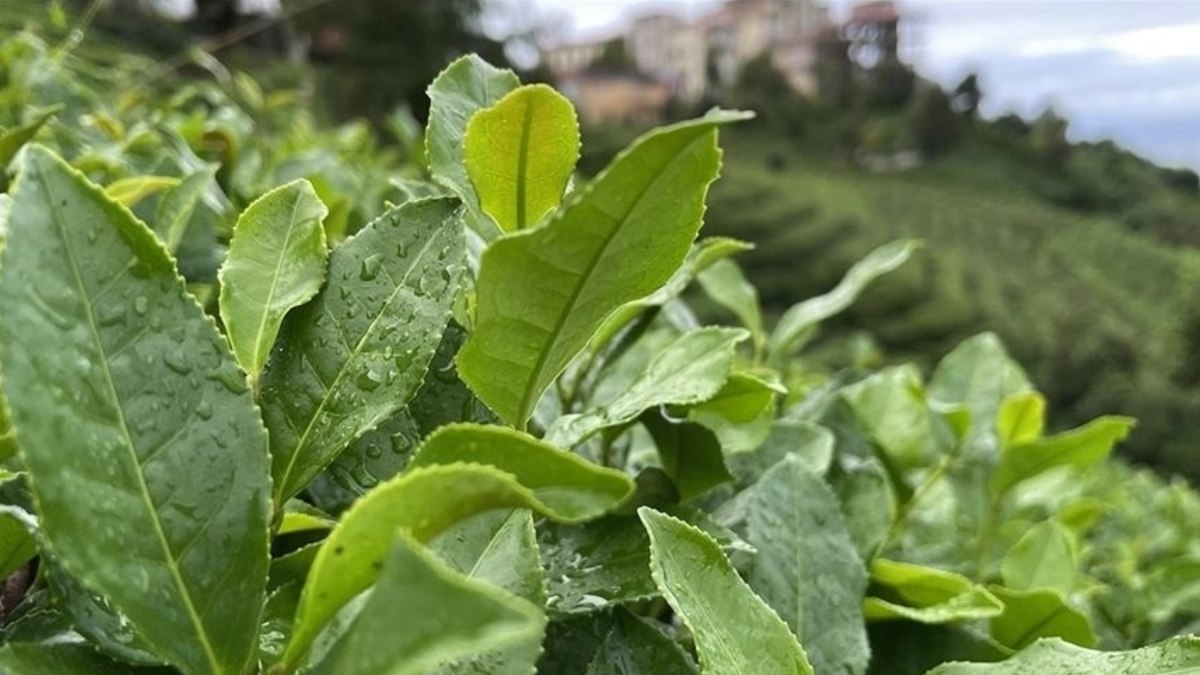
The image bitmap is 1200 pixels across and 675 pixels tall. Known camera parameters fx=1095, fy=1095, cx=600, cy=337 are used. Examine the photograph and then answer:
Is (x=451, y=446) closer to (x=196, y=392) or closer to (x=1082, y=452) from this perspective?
(x=196, y=392)

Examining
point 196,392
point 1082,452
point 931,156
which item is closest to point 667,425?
point 196,392

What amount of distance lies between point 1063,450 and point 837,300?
172 millimetres

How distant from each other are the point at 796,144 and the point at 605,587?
24.5 metres

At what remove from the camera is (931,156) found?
24.9 meters

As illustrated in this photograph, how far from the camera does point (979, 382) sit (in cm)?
86

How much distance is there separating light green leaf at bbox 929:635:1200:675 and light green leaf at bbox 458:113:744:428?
0.59ft

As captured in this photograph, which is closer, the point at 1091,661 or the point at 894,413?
the point at 1091,661

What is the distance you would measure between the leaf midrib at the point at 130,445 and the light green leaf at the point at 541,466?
7 cm

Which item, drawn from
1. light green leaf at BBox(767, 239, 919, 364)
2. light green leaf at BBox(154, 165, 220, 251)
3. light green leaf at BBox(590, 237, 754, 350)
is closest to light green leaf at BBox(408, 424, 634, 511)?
light green leaf at BBox(590, 237, 754, 350)

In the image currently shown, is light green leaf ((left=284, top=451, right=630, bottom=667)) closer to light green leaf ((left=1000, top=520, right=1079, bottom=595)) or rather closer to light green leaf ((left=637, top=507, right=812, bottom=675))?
light green leaf ((left=637, top=507, right=812, bottom=675))

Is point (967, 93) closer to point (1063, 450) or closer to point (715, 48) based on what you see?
point (715, 48)

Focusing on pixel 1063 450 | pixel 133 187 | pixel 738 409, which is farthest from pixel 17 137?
pixel 1063 450

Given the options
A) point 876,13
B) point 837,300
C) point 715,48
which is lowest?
point 715,48

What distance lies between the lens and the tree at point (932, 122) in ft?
80.6
